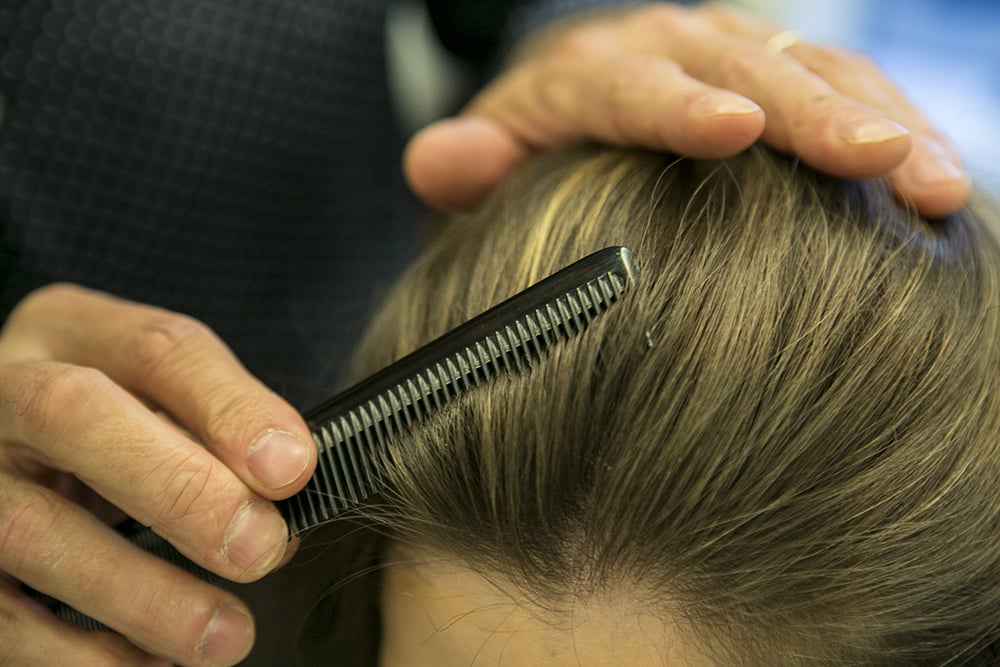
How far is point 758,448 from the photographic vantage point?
0.60 metres

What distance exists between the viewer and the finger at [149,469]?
60 cm

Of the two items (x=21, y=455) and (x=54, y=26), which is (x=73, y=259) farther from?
(x=21, y=455)

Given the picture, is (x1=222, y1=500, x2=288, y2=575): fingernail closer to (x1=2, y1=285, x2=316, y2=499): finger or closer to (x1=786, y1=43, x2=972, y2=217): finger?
(x1=2, y1=285, x2=316, y2=499): finger

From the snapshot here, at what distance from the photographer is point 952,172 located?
0.69 metres

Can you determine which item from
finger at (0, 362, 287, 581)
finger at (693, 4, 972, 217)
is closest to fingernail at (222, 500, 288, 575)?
finger at (0, 362, 287, 581)

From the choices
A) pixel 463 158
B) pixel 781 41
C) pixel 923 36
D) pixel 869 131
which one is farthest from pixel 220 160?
pixel 923 36

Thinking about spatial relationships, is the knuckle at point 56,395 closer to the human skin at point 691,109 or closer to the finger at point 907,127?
the human skin at point 691,109

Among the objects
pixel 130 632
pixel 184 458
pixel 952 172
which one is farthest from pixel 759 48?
pixel 130 632

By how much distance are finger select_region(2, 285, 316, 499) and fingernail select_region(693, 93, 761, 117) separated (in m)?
0.39

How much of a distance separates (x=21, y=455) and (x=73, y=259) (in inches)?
17.1

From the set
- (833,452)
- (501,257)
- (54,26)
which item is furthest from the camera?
(54,26)

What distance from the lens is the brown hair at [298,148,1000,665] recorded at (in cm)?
60

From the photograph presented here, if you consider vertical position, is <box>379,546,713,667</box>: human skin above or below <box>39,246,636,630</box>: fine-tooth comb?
below

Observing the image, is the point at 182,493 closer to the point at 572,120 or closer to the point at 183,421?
the point at 183,421
